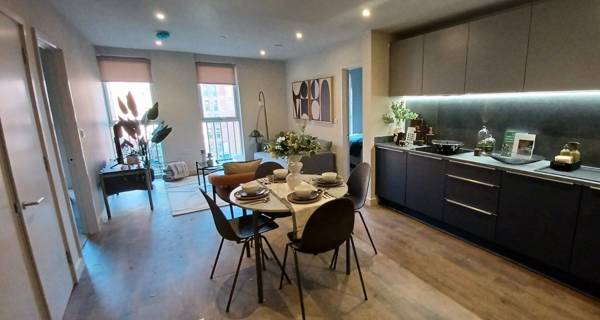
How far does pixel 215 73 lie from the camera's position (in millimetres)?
5715

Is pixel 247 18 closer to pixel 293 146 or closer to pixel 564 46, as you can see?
pixel 293 146

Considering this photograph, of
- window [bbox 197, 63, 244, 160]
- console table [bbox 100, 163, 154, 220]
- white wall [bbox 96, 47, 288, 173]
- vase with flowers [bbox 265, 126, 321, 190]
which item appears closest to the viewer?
vase with flowers [bbox 265, 126, 321, 190]

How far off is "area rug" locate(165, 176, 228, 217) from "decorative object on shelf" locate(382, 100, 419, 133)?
2622mm

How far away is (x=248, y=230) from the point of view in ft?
7.28

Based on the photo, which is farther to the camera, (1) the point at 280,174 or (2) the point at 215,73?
(2) the point at 215,73

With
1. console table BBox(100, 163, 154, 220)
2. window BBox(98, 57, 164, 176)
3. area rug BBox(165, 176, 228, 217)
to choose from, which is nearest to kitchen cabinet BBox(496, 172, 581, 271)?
area rug BBox(165, 176, 228, 217)

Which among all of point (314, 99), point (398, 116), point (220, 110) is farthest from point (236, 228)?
point (220, 110)

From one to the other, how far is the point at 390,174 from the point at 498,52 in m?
1.74

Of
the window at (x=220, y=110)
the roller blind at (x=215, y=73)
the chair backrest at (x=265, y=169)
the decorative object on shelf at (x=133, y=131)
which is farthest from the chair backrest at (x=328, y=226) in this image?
the roller blind at (x=215, y=73)

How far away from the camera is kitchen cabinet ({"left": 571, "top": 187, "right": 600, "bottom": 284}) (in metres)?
1.94

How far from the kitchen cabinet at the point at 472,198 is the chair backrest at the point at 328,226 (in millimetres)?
1553

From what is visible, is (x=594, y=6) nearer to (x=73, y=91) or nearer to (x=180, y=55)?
(x=73, y=91)

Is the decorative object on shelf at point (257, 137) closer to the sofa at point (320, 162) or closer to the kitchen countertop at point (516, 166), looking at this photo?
the sofa at point (320, 162)

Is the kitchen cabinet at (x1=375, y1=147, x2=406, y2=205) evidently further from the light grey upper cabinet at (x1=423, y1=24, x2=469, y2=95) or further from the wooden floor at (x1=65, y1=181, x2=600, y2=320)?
the light grey upper cabinet at (x1=423, y1=24, x2=469, y2=95)
